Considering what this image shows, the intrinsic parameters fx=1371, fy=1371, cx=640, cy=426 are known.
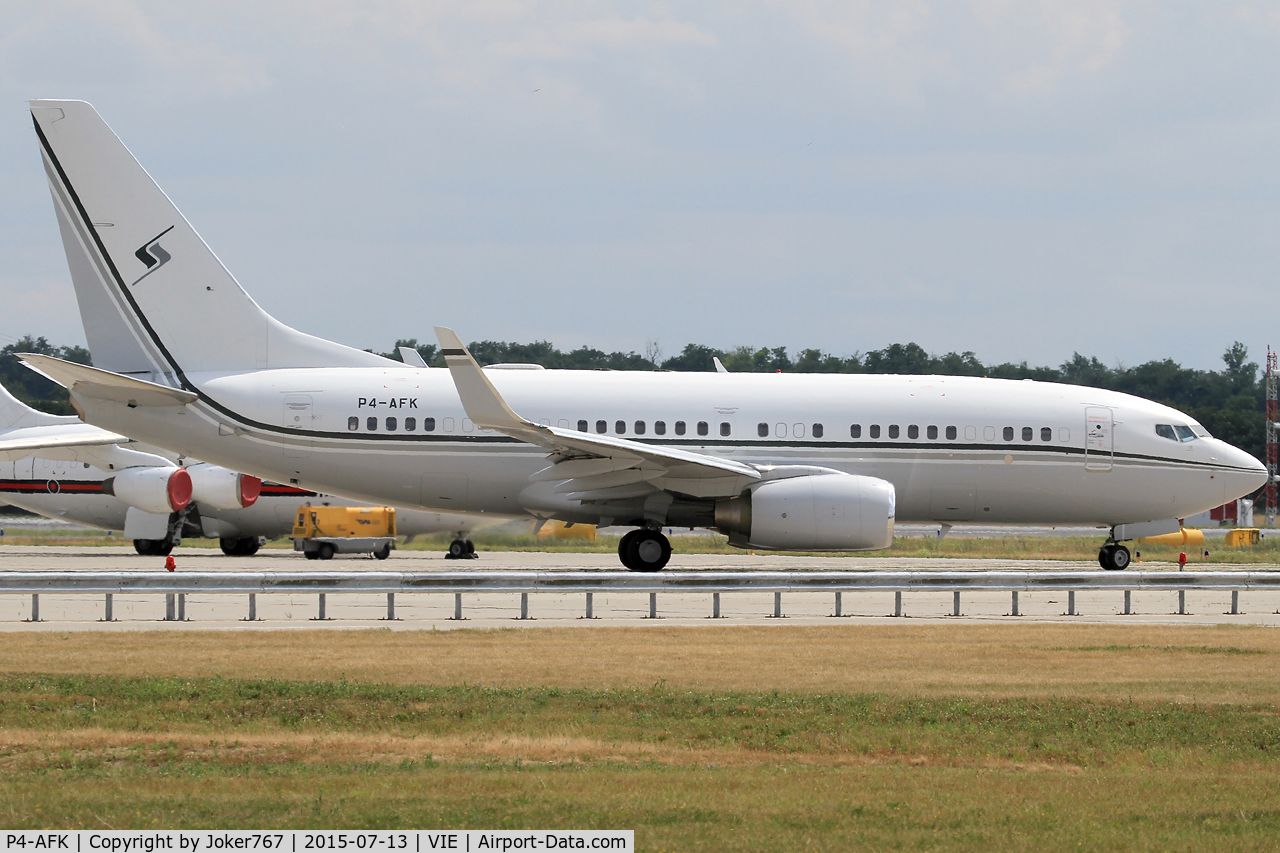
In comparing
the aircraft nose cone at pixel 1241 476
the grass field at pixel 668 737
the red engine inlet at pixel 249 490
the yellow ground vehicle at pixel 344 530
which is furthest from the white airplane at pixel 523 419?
the yellow ground vehicle at pixel 344 530

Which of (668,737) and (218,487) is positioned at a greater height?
(218,487)

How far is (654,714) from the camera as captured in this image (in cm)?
1070

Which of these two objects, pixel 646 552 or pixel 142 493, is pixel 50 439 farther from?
pixel 646 552

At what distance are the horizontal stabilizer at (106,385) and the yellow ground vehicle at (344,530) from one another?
13.7 m

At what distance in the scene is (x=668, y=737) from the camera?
9859mm

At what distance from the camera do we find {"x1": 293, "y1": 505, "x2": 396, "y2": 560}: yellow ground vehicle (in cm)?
3834

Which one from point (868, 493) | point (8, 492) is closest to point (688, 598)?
point (868, 493)

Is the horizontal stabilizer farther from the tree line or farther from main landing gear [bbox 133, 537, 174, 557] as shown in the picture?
the tree line

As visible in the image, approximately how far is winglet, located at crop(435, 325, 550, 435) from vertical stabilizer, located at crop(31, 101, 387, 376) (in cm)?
564

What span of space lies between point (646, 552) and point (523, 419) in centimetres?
334

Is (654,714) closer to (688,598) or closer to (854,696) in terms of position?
(854,696)

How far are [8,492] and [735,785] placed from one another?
37.2m

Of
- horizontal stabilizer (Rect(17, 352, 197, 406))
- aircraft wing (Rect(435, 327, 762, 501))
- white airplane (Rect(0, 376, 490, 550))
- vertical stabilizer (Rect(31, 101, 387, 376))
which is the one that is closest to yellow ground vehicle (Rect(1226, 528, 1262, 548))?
white airplane (Rect(0, 376, 490, 550))
